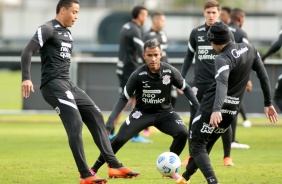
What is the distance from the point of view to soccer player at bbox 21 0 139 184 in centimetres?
1067

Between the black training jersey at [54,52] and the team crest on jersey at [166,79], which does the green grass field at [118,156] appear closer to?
the team crest on jersey at [166,79]

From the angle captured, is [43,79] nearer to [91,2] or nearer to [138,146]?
[138,146]

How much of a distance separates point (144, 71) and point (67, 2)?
1.61 m

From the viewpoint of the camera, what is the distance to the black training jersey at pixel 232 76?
9619mm

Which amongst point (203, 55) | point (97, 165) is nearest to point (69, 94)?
point (97, 165)

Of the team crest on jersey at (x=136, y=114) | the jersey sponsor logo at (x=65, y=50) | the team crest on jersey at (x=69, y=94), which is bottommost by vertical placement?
the team crest on jersey at (x=136, y=114)

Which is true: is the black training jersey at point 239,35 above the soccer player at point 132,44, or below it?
above

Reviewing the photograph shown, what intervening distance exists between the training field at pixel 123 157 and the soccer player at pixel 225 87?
1063 millimetres

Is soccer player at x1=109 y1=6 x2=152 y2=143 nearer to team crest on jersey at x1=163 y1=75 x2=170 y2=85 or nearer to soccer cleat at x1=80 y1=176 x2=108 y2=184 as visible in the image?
team crest on jersey at x1=163 y1=75 x2=170 y2=85

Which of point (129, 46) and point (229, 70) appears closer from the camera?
point (229, 70)

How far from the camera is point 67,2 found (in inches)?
434

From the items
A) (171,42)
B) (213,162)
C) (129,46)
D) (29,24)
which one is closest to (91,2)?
(29,24)

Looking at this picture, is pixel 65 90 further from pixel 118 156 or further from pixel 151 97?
pixel 118 156

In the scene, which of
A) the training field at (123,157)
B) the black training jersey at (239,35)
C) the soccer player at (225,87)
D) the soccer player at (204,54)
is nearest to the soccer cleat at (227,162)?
the training field at (123,157)
